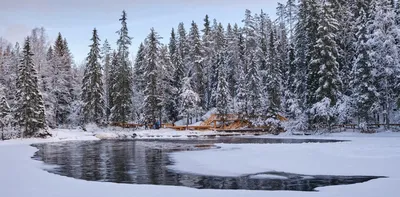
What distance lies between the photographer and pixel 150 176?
16203 millimetres

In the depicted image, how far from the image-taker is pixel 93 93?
5812cm

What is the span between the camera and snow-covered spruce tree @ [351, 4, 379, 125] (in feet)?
135

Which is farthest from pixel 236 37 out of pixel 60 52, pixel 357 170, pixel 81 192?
pixel 81 192

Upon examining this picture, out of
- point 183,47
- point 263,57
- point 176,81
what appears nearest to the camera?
point 176,81

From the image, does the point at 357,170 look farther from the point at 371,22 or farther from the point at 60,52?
the point at 60,52

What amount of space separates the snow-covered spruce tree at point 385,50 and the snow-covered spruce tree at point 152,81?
3139 centimetres

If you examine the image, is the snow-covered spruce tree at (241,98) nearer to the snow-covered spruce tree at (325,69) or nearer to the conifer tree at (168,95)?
the conifer tree at (168,95)

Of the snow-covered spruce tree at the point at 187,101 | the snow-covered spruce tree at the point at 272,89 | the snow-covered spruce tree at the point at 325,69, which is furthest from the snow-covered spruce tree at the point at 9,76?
the snow-covered spruce tree at the point at 325,69

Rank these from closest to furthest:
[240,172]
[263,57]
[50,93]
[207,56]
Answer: [240,172] < [50,93] < [263,57] < [207,56]

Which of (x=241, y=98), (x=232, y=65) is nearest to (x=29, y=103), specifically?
(x=241, y=98)

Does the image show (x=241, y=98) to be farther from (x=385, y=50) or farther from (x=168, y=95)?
(x=385, y=50)

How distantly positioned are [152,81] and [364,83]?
31073 mm

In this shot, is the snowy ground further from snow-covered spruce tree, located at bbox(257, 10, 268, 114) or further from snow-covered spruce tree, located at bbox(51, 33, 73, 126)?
snow-covered spruce tree, located at bbox(51, 33, 73, 126)

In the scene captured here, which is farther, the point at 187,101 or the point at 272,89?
the point at 187,101
